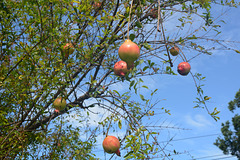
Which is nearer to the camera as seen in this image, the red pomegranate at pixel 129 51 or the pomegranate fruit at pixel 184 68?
the red pomegranate at pixel 129 51

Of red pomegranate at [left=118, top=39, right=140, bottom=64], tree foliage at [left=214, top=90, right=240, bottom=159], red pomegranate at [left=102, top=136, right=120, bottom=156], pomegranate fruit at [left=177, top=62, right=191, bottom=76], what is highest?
tree foliage at [left=214, top=90, right=240, bottom=159]

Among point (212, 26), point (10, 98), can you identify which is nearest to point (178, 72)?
point (212, 26)

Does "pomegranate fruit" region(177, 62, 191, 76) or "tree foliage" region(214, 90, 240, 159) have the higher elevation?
"tree foliage" region(214, 90, 240, 159)

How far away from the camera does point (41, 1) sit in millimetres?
3400

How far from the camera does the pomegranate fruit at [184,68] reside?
3090mm

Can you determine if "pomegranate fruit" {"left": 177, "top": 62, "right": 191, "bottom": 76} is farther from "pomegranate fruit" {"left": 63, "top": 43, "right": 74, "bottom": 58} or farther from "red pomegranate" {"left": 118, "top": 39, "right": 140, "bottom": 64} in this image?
"red pomegranate" {"left": 118, "top": 39, "right": 140, "bottom": 64}

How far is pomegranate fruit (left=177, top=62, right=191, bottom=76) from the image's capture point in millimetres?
3090

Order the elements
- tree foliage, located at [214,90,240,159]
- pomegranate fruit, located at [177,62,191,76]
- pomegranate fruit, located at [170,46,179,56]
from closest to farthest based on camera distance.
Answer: pomegranate fruit, located at [177,62,191,76]
pomegranate fruit, located at [170,46,179,56]
tree foliage, located at [214,90,240,159]

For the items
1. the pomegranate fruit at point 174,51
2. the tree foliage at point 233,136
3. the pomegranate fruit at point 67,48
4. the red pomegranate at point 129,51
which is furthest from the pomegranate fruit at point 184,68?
the tree foliage at point 233,136

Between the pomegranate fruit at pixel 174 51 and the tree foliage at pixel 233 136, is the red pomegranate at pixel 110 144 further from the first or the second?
the tree foliage at pixel 233 136

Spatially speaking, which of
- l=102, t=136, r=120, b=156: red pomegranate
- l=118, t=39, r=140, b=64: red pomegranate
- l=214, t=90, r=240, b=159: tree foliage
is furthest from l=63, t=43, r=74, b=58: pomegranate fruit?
l=214, t=90, r=240, b=159: tree foliage

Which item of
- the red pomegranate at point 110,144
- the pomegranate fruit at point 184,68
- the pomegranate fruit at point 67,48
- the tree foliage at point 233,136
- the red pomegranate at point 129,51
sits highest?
the tree foliage at point 233,136

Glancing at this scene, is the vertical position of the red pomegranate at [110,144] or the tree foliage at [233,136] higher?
the tree foliage at [233,136]

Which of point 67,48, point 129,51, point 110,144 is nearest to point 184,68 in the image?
point 110,144
